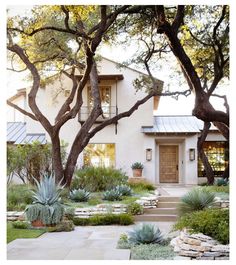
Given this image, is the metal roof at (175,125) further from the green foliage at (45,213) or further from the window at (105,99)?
the green foliage at (45,213)

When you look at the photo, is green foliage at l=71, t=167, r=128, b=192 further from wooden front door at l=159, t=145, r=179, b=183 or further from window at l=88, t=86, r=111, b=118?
wooden front door at l=159, t=145, r=179, b=183

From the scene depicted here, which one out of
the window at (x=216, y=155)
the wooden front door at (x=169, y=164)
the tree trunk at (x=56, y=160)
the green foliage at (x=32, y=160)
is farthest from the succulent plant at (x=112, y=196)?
the window at (x=216, y=155)

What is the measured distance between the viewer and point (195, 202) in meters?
8.09

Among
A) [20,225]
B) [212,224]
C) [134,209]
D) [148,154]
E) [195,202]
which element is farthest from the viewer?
[148,154]

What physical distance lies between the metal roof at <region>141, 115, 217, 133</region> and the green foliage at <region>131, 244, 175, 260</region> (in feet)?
32.0

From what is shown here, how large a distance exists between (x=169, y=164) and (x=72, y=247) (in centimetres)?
1070

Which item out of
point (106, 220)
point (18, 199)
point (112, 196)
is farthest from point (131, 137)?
point (106, 220)

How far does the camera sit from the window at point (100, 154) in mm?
16109

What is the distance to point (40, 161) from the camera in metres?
12.5

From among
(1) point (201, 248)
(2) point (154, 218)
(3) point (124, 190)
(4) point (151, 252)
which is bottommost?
(2) point (154, 218)

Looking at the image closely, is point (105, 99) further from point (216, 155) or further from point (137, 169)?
point (216, 155)

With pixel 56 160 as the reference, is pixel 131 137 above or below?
above

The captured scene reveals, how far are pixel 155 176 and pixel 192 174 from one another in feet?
4.67

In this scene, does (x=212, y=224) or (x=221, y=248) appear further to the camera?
(x=212, y=224)
